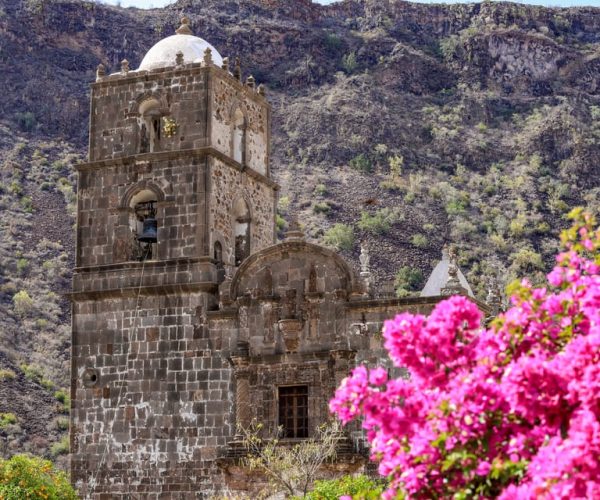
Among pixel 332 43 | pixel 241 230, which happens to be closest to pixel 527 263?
pixel 332 43

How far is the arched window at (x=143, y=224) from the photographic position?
2653cm

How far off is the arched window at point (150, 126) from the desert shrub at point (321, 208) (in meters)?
37.6

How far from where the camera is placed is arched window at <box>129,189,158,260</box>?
87.0 ft

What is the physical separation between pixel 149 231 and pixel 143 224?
1.91 ft

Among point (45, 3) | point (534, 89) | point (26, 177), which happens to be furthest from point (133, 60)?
point (534, 89)

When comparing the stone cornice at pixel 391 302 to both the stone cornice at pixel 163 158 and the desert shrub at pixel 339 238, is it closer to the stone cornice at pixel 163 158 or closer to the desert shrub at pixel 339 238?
the stone cornice at pixel 163 158

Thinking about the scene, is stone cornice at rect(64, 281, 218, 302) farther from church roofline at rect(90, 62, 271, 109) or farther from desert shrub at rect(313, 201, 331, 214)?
desert shrub at rect(313, 201, 331, 214)

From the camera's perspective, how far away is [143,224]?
88.6 ft

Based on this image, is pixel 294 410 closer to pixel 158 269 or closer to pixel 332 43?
pixel 158 269

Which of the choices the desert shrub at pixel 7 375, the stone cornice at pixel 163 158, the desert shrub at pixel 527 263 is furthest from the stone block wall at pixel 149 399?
the desert shrub at pixel 527 263

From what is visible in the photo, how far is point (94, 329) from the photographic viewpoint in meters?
26.4

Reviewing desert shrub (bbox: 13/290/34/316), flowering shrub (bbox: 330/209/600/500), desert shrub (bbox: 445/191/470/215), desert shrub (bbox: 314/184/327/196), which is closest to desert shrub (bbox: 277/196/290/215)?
desert shrub (bbox: 314/184/327/196)

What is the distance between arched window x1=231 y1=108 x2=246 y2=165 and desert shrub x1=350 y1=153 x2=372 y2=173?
41156mm

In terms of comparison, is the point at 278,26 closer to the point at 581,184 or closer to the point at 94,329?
the point at 581,184
